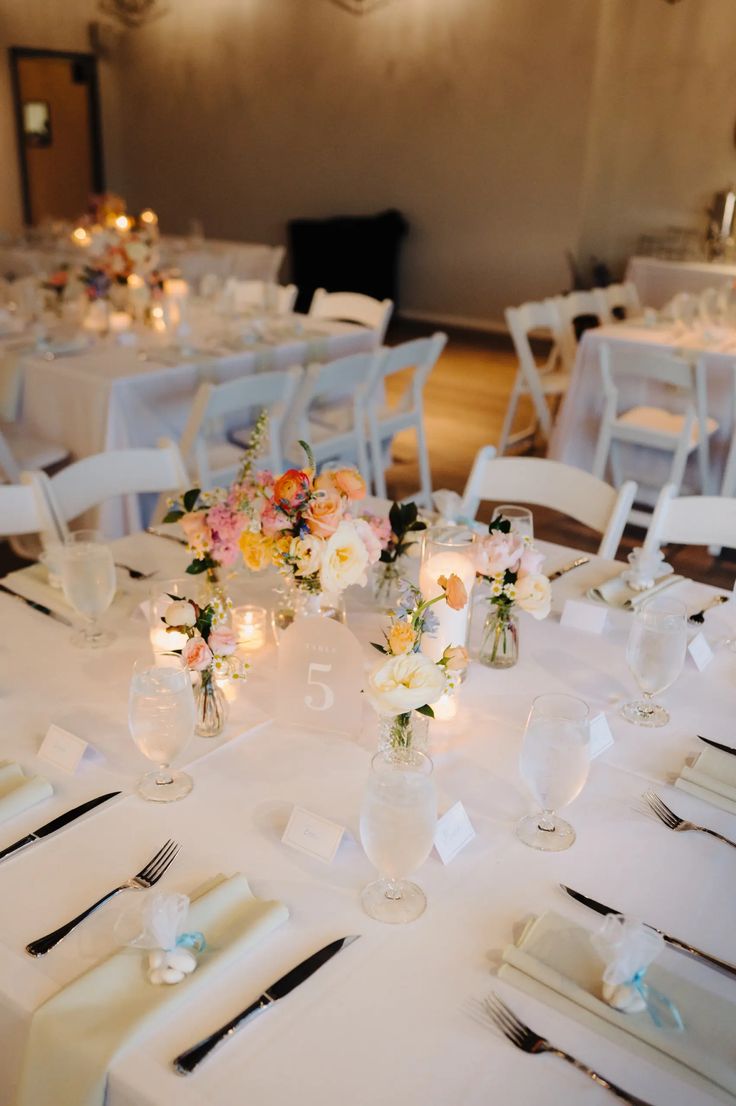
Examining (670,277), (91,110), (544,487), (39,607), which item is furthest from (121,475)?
(91,110)

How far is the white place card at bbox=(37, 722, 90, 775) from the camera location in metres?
1.32

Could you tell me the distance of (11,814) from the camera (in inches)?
48.1

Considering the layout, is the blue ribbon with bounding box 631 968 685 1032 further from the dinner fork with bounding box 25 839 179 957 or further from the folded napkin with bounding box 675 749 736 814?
the dinner fork with bounding box 25 839 179 957

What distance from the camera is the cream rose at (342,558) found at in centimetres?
138

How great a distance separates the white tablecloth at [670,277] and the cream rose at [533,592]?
20.0 feet

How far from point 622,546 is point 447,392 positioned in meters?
2.73

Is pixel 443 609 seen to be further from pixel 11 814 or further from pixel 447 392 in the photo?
pixel 447 392

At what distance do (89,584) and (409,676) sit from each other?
718 millimetres

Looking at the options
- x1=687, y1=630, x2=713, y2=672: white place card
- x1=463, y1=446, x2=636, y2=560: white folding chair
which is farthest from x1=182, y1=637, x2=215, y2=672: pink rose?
x1=463, y1=446, x2=636, y2=560: white folding chair

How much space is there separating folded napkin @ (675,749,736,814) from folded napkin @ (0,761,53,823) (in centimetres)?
86

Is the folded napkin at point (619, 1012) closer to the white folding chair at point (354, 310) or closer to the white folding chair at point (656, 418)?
the white folding chair at point (656, 418)

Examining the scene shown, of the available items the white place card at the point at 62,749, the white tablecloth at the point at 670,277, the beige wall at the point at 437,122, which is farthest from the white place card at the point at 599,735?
the beige wall at the point at 437,122

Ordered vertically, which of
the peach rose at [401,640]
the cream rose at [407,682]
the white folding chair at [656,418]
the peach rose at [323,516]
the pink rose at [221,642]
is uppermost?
the peach rose at [323,516]

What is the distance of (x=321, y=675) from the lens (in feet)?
4.55
